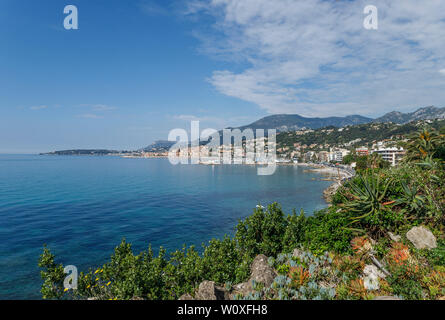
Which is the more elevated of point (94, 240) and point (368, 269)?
point (368, 269)

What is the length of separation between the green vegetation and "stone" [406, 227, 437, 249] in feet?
0.73

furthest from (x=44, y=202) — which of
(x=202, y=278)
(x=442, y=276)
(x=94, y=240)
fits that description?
(x=442, y=276)

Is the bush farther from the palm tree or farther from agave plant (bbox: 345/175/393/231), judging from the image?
the palm tree

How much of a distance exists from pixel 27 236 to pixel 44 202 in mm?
16762

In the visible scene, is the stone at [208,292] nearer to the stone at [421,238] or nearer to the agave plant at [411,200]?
the stone at [421,238]

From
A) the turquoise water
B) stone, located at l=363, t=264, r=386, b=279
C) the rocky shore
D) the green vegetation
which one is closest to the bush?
the green vegetation

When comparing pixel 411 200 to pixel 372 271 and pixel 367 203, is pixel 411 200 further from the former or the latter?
pixel 372 271

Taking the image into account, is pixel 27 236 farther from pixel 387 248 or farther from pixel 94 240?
pixel 387 248

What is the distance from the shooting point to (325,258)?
8.82 m

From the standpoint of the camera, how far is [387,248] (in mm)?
9258

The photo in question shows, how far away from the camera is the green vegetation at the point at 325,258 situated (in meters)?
7.05

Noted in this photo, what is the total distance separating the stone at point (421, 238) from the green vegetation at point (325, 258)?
224mm

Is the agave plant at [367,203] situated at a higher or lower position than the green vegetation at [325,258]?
higher

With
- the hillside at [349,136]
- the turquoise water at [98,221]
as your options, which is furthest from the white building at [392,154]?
the turquoise water at [98,221]
